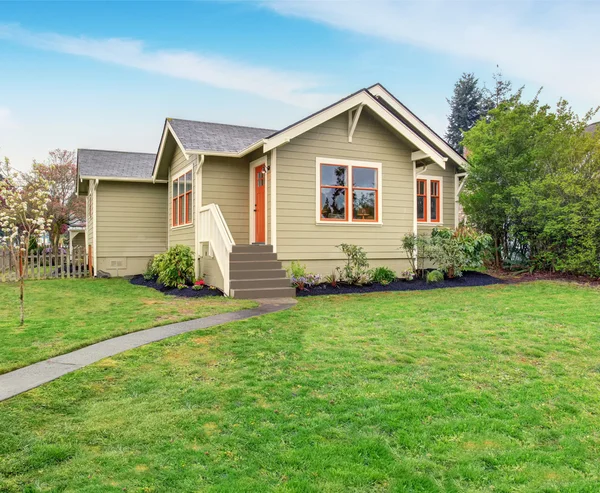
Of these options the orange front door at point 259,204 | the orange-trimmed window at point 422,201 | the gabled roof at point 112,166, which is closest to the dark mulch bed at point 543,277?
the orange-trimmed window at point 422,201

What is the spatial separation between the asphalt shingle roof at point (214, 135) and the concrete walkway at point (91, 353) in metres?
6.18

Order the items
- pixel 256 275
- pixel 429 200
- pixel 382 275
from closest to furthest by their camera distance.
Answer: pixel 256 275
pixel 382 275
pixel 429 200

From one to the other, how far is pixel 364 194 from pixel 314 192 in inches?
62.0

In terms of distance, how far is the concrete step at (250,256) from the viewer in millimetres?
10344

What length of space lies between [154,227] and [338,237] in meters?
8.50

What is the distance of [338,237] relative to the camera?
11805 mm

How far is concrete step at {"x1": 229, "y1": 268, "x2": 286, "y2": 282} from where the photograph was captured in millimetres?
9915

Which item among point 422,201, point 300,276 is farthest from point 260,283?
point 422,201

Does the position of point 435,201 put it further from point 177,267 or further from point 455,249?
point 177,267

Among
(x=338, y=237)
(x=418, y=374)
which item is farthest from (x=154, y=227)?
(x=418, y=374)

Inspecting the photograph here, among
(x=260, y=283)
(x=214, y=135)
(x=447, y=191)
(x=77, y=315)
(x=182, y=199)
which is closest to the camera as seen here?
(x=77, y=315)

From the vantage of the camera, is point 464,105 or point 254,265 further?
point 464,105

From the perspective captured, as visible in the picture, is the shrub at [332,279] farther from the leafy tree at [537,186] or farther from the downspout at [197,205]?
the leafy tree at [537,186]

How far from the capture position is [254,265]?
34.1ft
